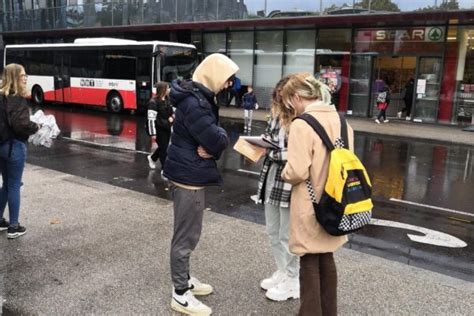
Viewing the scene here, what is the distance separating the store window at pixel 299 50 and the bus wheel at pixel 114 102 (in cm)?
750

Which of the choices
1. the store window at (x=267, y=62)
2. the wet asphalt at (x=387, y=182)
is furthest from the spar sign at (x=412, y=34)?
the wet asphalt at (x=387, y=182)

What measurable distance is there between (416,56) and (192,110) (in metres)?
18.0

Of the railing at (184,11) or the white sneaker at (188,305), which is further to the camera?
the railing at (184,11)

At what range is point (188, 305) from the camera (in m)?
3.65

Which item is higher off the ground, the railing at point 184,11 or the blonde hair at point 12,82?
the railing at point 184,11

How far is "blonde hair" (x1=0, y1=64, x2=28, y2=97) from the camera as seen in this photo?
4828mm

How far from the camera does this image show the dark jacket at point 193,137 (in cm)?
341

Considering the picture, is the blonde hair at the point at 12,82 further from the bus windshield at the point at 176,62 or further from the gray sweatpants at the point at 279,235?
the bus windshield at the point at 176,62

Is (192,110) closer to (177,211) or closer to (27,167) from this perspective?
(177,211)

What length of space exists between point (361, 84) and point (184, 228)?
18506 millimetres

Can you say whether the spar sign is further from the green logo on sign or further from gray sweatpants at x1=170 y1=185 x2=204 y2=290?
gray sweatpants at x1=170 y1=185 x2=204 y2=290

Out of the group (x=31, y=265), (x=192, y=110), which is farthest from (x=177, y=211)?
(x=31, y=265)

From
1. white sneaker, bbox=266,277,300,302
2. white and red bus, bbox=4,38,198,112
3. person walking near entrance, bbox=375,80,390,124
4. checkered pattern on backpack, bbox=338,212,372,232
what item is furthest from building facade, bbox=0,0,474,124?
checkered pattern on backpack, bbox=338,212,372,232

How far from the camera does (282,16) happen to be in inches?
811
